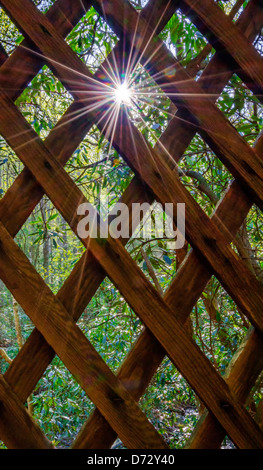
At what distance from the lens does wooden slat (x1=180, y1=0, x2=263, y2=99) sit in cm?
82

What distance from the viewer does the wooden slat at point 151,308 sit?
74 cm

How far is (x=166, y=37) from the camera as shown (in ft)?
4.56

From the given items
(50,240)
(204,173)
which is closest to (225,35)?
(204,173)

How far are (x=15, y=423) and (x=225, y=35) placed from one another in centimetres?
107

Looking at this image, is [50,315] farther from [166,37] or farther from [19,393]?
[166,37]

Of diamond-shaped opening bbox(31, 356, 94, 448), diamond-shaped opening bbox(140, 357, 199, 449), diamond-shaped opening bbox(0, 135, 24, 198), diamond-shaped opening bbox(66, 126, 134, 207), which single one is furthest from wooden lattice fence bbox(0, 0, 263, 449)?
diamond-shaped opening bbox(31, 356, 94, 448)

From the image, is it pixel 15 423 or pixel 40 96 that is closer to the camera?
pixel 15 423

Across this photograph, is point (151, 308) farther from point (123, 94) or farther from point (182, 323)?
point (123, 94)

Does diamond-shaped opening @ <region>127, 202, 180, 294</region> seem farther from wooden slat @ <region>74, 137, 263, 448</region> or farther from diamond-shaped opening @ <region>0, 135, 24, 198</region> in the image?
diamond-shaped opening @ <region>0, 135, 24, 198</region>

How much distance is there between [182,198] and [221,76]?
347 mm

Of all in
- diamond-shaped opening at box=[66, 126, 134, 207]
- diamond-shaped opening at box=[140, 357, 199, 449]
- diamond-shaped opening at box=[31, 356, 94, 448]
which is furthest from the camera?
diamond-shaped opening at box=[31, 356, 94, 448]

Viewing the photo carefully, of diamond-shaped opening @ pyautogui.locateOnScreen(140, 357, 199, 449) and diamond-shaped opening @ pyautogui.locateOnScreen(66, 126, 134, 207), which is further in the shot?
diamond-shaped opening @ pyautogui.locateOnScreen(140, 357, 199, 449)

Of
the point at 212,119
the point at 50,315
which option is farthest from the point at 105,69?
the point at 50,315

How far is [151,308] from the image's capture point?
0.74 m
